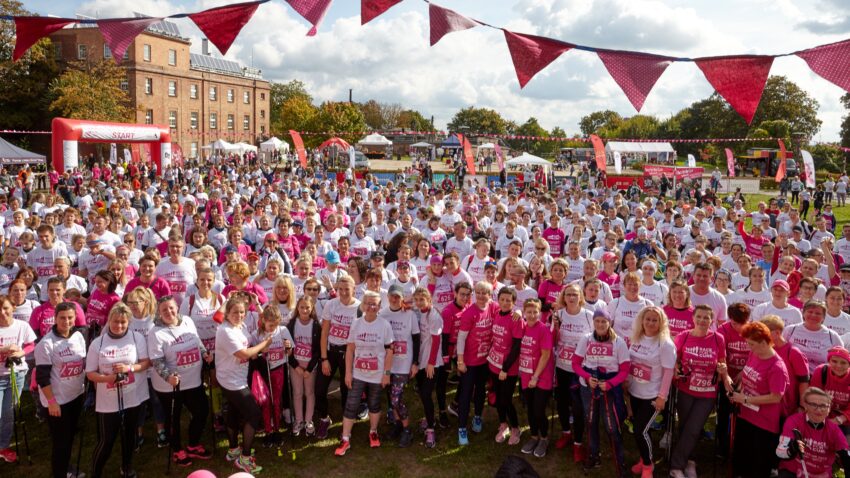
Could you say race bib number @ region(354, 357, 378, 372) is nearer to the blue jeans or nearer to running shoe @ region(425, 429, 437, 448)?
running shoe @ region(425, 429, 437, 448)

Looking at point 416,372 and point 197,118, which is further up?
point 197,118

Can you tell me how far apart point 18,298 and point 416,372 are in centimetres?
434

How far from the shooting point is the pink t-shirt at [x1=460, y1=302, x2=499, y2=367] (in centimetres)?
601

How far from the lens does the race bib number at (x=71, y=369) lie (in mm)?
5016

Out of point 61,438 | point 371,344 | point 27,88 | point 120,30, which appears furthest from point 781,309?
point 27,88

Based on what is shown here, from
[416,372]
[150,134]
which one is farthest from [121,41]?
[150,134]

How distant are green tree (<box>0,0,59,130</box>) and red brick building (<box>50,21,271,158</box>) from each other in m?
3.40

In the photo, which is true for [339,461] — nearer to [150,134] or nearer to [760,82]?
[760,82]

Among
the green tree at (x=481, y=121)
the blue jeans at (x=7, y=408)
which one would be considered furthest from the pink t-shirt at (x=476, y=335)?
the green tree at (x=481, y=121)

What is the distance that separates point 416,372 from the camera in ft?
19.8

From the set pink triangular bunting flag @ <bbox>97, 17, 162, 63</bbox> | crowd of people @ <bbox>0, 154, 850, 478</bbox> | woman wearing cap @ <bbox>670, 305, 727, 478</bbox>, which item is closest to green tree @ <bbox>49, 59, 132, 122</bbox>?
crowd of people @ <bbox>0, 154, 850, 478</bbox>

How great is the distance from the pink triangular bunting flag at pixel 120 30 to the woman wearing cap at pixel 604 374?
5.60 metres

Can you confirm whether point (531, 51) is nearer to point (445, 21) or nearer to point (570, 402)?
point (445, 21)

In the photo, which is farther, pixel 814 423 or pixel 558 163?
pixel 558 163
